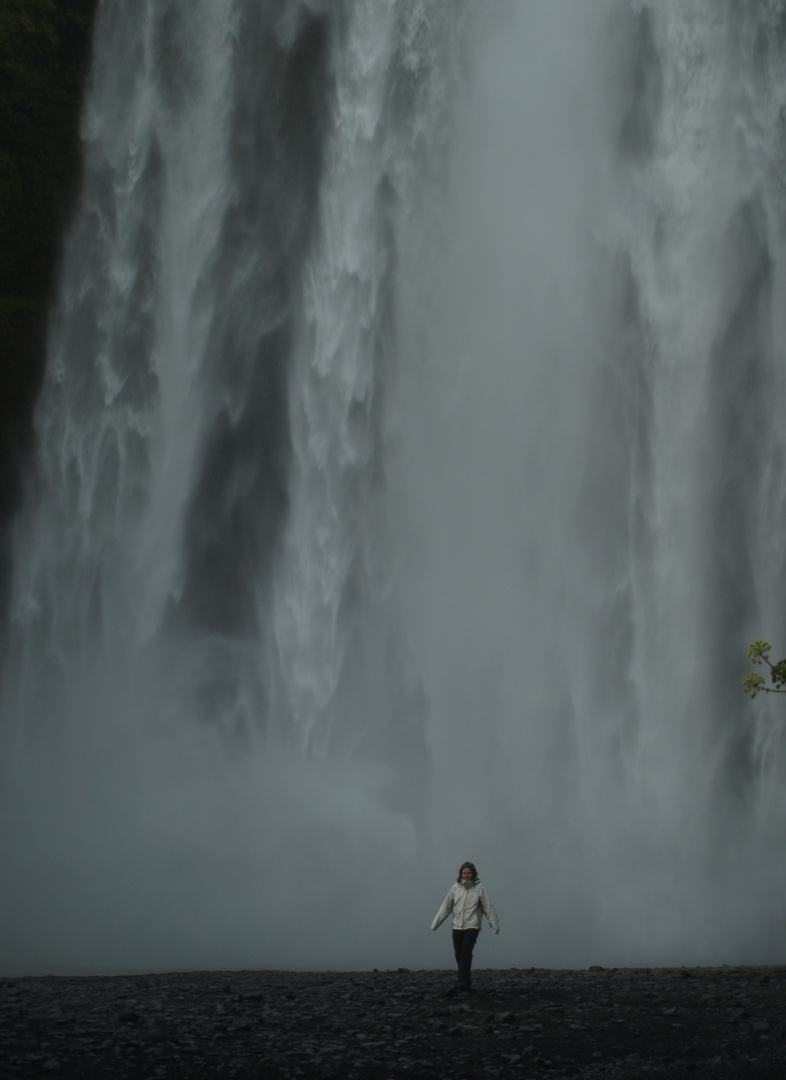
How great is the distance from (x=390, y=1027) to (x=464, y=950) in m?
1.45

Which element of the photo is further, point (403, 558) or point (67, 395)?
point (67, 395)

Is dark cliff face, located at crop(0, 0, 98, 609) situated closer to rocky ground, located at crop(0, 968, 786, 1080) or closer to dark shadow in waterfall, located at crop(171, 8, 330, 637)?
dark shadow in waterfall, located at crop(171, 8, 330, 637)

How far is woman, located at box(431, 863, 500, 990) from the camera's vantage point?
9.93 metres

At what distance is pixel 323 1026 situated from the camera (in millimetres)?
8836

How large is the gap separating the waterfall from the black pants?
607cm

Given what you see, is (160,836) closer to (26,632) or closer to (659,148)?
(26,632)

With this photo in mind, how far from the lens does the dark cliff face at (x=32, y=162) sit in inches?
952

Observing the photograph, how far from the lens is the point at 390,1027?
8781mm

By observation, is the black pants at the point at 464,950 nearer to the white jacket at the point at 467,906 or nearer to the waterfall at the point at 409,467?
the white jacket at the point at 467,906

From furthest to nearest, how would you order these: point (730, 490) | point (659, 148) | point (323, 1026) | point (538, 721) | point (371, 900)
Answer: point (659, 148) → point (730, 490) → point (538, 721) → point (371, 900) → point (323, 1026)

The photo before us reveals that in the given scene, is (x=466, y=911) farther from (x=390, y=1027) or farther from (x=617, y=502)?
(x=617, y=502)

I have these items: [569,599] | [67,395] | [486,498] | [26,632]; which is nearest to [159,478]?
[67,395]

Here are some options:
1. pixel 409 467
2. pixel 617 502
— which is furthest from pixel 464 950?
pixel 409 467

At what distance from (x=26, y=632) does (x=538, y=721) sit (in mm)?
11346
